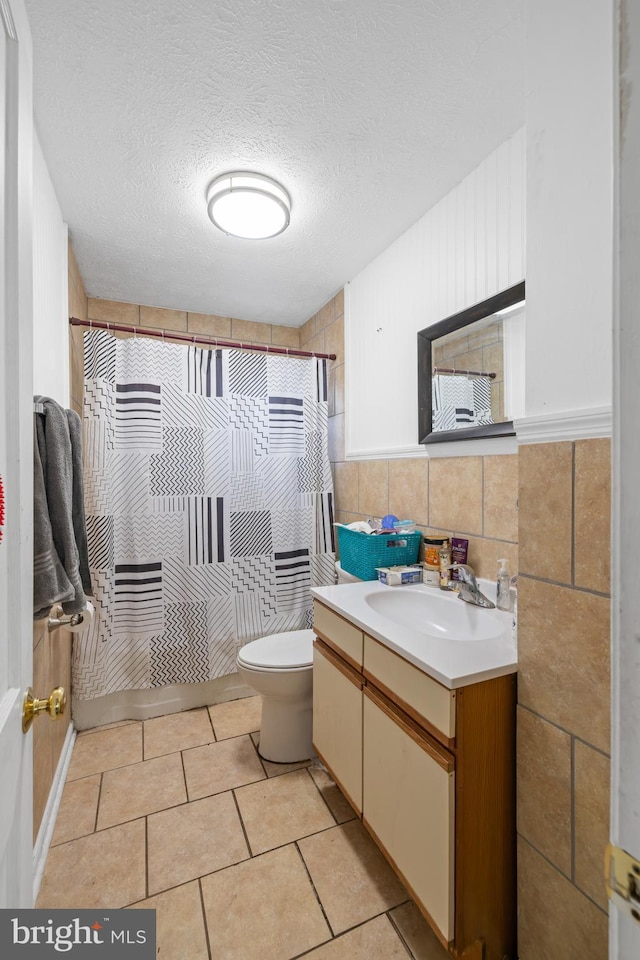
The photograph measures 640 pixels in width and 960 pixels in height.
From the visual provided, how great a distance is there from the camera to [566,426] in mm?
917

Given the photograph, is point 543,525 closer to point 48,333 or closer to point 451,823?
point 451,823

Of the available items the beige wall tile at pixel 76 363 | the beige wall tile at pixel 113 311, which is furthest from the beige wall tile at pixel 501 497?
the beige wall tile at pixel 113 311

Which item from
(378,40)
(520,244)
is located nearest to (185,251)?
(378,40)

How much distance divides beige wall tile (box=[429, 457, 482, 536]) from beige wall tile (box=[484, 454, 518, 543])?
0.04m

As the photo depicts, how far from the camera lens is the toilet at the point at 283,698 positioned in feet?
5.76

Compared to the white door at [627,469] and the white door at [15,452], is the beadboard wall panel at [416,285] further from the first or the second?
the white door at [15,452]

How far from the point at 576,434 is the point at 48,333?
178 cm

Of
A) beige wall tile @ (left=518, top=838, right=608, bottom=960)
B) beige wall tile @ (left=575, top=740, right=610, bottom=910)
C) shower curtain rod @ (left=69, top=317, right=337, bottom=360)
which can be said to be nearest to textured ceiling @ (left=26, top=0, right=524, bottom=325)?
shower curtain rod @ (left=69, top=317, right=337, bottom=360)

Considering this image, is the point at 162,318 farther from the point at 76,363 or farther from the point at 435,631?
the point at 435,631

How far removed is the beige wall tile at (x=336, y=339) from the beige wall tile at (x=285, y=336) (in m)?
0.47

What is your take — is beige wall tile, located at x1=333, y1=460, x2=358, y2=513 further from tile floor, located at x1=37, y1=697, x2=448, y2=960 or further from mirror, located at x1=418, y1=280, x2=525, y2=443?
tile floor, located at x1=37, y1=697, x2=448, y2=960

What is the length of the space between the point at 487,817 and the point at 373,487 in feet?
4.75

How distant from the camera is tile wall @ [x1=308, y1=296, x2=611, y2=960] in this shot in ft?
2.79

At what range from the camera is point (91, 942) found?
0.65 m
